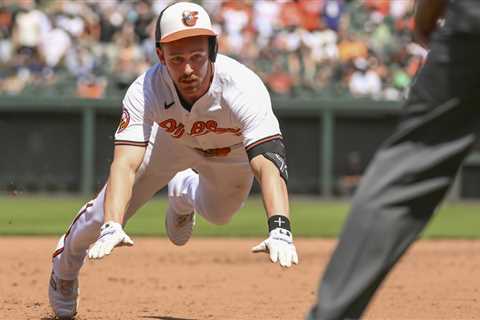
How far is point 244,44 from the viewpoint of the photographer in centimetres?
Result: 1698

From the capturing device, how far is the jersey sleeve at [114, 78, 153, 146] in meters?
5.23

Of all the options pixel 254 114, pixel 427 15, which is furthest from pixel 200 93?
pixel 427 15

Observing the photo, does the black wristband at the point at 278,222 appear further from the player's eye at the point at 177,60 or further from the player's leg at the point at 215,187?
the player's leg at the point at 215,187

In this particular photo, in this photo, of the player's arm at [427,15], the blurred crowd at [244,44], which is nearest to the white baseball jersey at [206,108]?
the player's arm at [427,15]

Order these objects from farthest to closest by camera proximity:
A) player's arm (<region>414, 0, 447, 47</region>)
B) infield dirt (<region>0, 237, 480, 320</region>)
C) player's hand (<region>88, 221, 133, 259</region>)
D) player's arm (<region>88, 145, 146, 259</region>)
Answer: infield dirt (<region>0, 237, 480, 320</region>) < player's arm (<region>88, 145, 146, 259</region>) < player's hand (<region>88, 221, 133, 259</region>) < player's arm (<region>414, 0, 447, 47</region>)

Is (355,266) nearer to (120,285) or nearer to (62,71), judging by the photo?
(120,285)

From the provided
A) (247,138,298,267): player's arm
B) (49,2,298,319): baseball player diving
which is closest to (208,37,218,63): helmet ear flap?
(49,2,298,319): baseball player diving

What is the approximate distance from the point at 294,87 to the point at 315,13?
1.95 meters

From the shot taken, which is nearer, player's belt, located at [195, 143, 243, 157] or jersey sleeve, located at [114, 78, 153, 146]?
jersey sleeve, located at [114, 78, 153, 146]

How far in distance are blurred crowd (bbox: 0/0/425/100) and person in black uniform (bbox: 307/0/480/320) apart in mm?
13121

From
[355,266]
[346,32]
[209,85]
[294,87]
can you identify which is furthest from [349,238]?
[346,32]

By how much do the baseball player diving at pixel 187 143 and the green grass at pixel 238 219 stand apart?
5103 millimetres

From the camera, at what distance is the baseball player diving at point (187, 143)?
4801 mm

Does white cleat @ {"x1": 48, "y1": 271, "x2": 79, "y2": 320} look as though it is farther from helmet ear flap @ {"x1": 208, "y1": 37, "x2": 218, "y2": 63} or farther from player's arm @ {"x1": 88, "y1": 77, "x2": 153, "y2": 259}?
helmet ear flap @ {"x1": 208, "y1": 37, "x2": 218, "y2": 63}
